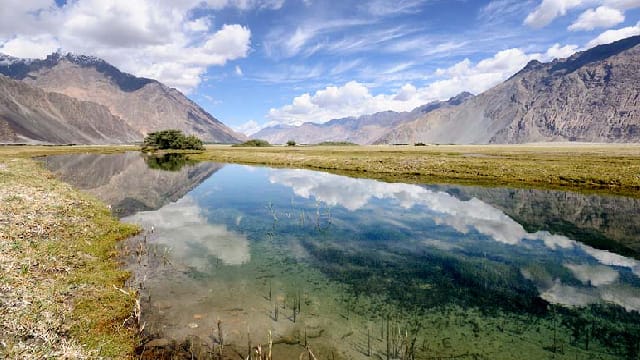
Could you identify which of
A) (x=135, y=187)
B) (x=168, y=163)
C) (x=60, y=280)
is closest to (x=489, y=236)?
(x=60, y=280)

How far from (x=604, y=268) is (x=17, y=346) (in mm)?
33017

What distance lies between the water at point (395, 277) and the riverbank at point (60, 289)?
5.36 feet

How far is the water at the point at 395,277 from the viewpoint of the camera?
16.6 metres

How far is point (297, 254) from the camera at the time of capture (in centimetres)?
2852

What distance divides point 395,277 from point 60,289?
18.2 metres

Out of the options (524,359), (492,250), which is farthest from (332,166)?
(524,359)

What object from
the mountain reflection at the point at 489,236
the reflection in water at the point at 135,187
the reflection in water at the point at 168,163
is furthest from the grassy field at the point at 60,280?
the reflection in water at the point at 168,163

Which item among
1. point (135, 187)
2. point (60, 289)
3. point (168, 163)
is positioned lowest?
point (60, 289)

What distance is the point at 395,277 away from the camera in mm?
23906

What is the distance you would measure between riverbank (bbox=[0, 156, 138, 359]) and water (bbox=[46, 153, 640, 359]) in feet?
5.36

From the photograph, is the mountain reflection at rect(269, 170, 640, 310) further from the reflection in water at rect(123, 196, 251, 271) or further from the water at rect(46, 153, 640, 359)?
the reflection in water at rect(123, 196, 251, 271)

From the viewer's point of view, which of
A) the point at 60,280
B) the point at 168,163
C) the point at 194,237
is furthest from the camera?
the point at 168,163

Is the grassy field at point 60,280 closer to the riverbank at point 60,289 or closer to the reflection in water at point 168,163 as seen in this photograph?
the riverbank at point 60,289

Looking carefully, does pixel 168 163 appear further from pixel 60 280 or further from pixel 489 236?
pixel 60 280
